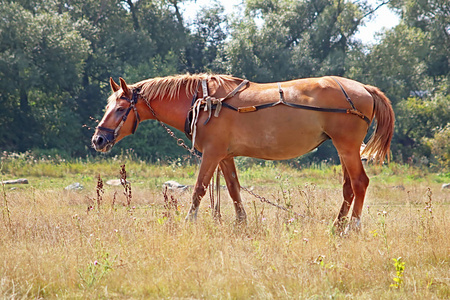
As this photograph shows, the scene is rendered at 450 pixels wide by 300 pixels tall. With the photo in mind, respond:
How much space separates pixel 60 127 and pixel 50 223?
26.0 meters

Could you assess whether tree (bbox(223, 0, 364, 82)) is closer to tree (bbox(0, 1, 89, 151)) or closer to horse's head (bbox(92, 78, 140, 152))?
tree (bbox(0, 1, 89, 151))

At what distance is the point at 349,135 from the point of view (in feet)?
24.0

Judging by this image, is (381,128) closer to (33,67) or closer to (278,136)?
(278,136)

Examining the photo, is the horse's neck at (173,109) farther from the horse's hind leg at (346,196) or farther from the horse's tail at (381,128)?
the horse's tail at (381,128)

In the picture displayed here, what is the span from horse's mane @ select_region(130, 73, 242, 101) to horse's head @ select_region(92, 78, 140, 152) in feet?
0.55

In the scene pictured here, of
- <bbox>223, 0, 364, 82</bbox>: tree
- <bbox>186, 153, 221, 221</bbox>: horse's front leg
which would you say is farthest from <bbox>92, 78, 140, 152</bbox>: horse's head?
<bbox>223, 0, 364, 82</bbox>: tree

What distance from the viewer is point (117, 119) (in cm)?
783

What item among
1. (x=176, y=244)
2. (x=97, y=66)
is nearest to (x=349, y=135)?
(x=176, y=244)

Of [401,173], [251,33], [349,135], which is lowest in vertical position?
[401,173]

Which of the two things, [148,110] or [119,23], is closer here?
[148,110]

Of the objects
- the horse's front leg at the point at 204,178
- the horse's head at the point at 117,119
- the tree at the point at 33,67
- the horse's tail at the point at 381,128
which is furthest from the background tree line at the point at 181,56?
the horse's tail at the point at 381,128

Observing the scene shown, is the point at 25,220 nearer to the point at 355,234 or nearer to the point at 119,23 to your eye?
the point at 355,234

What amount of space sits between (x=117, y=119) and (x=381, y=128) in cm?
365

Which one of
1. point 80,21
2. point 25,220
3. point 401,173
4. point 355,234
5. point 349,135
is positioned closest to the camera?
point 355,234
